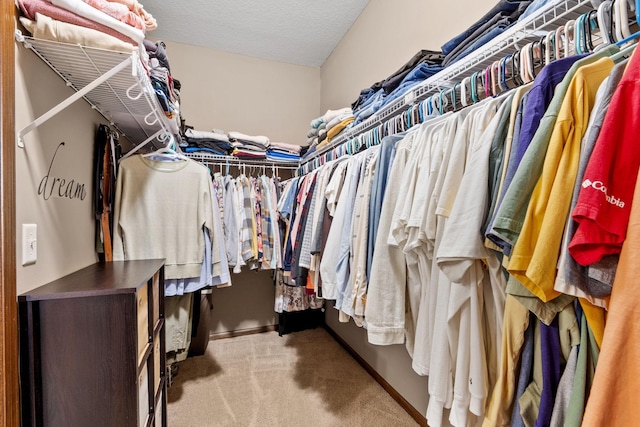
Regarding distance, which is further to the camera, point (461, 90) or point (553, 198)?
point (461, 90)

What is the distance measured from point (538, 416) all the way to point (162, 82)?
189 centimetres

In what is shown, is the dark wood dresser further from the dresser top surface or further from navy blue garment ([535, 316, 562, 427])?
navy blue garment ([535, 316, 562, 427])

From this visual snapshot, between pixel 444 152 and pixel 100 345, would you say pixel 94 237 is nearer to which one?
pixel 100 345

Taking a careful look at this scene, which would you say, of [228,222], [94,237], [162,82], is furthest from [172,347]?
[162,82]

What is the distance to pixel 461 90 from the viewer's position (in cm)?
103

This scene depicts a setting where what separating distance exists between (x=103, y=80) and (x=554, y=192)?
1380 millimetres

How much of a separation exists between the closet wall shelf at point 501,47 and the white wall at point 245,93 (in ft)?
6.06

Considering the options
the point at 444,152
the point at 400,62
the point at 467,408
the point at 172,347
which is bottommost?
the point at 172,347

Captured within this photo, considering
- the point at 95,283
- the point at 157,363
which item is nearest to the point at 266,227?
the point at 157,363

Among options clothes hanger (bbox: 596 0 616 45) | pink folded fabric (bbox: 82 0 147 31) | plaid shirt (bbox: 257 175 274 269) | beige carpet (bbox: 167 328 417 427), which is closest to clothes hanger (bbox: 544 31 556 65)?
clothes hanger (bbox: 596 0 616 45)

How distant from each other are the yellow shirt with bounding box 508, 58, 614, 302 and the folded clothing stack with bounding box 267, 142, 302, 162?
2386 mm

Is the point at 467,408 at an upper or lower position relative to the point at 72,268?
A: lower

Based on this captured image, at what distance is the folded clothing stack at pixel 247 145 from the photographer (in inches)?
102

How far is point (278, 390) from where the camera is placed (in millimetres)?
1920
